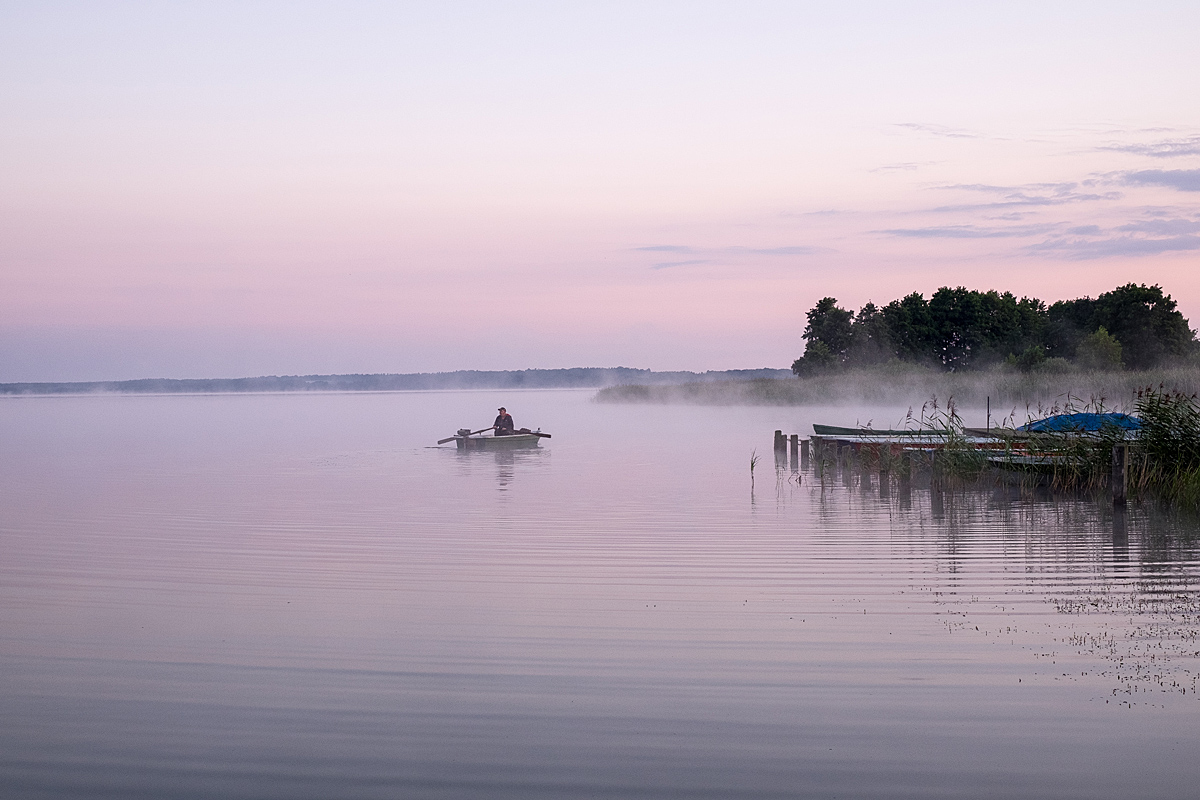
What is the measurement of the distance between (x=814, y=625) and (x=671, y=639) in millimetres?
1327

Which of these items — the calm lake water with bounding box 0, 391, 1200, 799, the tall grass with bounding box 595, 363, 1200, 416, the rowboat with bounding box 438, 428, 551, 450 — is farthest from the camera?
the tall grass with bounding box 595, 363, 1200, 416

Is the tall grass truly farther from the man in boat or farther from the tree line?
the man in boat

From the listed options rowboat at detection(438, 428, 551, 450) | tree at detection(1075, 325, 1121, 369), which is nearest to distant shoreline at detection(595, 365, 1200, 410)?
tree at detection(1075, 325, 1121, 369)

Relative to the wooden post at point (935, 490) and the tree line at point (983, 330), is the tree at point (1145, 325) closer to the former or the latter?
the tree line at point (983, 330)

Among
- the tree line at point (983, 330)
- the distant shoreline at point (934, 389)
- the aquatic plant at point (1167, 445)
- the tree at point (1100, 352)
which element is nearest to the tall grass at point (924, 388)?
the distant shoreline at point (934, 389)

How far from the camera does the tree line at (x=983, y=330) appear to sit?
8300cm

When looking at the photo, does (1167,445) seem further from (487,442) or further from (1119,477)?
(487,442)

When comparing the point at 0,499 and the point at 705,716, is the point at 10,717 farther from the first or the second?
the point at 0,499

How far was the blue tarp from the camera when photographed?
20.2 metres

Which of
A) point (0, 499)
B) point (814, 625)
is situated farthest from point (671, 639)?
point (0, 499)

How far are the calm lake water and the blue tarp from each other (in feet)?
6.28

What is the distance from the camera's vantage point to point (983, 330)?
307 feet

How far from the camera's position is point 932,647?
9070mm

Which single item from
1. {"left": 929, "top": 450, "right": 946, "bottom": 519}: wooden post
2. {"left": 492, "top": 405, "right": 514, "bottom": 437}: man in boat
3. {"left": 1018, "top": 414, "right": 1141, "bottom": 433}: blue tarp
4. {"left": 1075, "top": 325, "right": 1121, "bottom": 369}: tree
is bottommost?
{"left": 929, "top": 450, "right": 946, "bottom": 519}: wooden post
